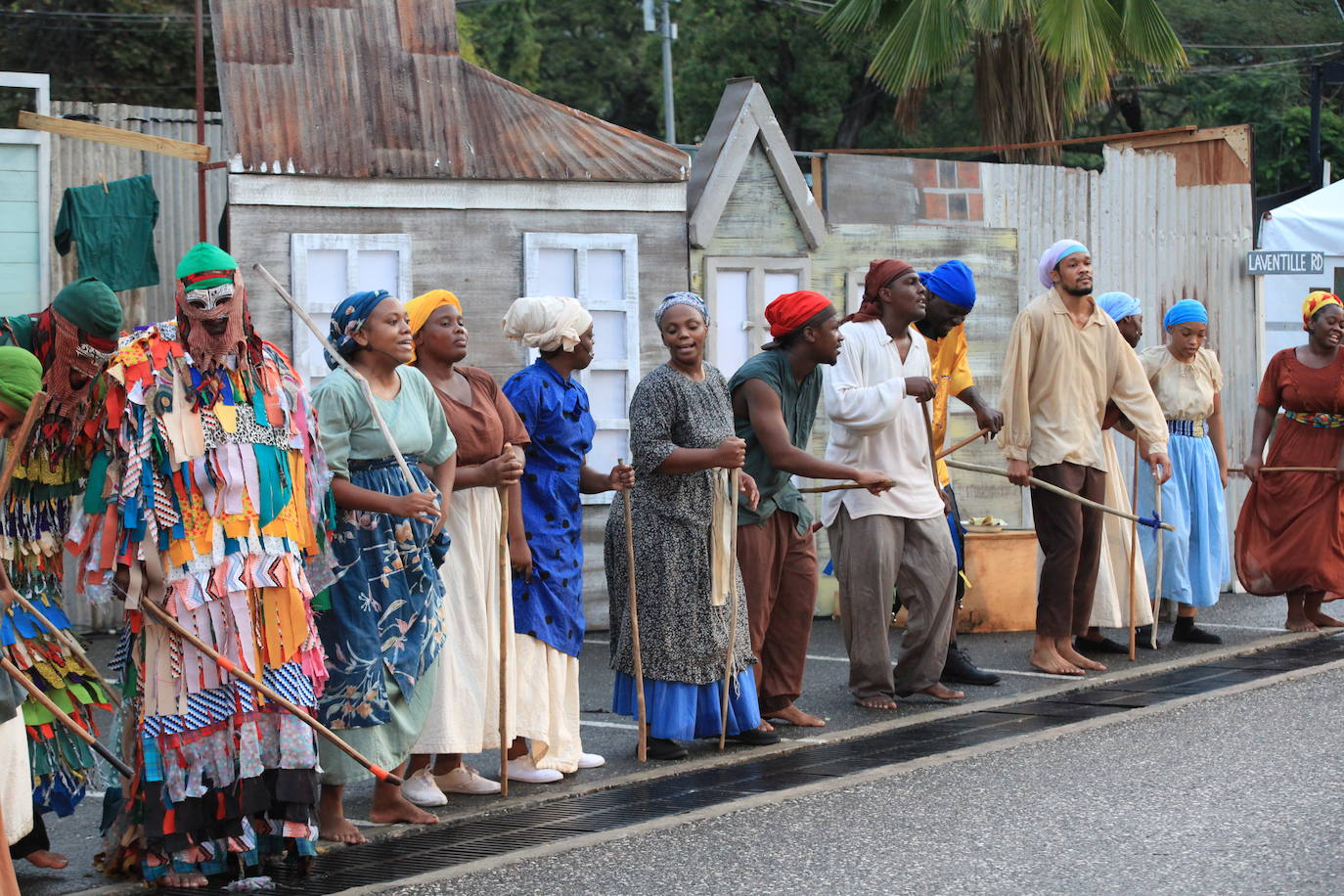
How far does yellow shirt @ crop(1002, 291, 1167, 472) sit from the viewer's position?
30.7 ft

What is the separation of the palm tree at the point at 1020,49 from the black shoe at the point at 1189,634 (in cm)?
701

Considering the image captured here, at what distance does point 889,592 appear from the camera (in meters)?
8.46

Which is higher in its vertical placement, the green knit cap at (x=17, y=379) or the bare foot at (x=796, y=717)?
the green knit cap at (x=17, y=379)

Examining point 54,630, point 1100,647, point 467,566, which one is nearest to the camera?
point 54,630

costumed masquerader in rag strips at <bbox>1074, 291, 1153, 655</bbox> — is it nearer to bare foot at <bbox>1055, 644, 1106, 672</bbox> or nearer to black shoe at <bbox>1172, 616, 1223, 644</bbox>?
black shoe at <bbox>1172, 616, 1223, 644</bbox>

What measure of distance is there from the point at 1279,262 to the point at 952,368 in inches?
214

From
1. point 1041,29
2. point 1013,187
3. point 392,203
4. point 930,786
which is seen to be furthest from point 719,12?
point 930,786

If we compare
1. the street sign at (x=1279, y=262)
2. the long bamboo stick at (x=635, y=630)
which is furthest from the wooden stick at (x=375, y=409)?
the street sign at (x=1279, y=262)

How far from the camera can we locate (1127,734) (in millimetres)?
7574

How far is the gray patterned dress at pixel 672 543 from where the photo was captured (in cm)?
738

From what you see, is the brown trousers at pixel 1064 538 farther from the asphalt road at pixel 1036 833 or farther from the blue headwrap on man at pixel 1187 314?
the asphalt road at pixel 1036 833

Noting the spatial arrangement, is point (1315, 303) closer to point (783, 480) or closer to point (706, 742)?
point (783, 480)

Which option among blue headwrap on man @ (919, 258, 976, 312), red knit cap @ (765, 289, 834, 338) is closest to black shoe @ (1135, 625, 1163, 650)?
blue headwrap on man @ (919, 258, 976, 312)

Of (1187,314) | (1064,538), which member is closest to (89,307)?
(1064,538)
